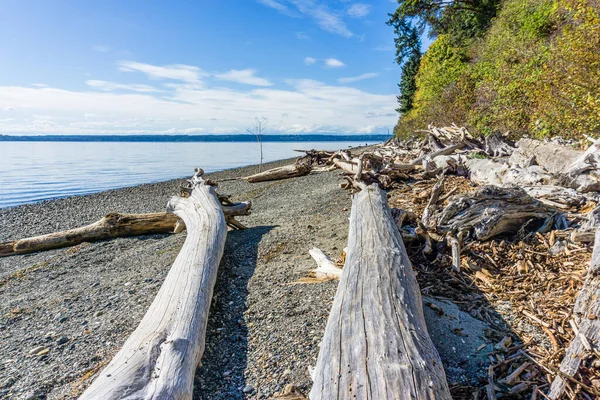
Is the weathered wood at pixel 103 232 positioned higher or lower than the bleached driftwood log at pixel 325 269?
lower

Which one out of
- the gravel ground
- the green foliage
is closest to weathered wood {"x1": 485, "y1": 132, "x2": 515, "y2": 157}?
the gravel ground

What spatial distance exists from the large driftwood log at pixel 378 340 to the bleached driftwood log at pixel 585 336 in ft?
2.29

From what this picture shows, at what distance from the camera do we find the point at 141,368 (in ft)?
7.46

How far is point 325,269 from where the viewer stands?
4.04m

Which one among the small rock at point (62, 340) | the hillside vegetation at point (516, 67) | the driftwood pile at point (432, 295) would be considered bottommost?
the small rock at point (62, 340)

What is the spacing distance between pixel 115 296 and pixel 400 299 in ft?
11.3

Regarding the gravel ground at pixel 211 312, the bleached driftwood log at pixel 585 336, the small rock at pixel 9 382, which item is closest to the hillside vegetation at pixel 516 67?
the gravel ground at pixel 211 312

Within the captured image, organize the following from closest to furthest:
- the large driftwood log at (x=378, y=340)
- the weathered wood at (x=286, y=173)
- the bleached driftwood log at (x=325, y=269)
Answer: the large driftwood log at (x=378, y=340) < the bleached driftwood log at (x=325, y=269) < the weathered wood at (x=286, y=173)

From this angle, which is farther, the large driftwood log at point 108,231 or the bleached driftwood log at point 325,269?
the large driftwood log at point 108,231

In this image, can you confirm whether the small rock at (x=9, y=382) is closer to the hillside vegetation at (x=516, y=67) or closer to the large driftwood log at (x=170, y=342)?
the large driftwood log at (x=170, y=342)

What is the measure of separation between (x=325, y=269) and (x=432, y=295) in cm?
121

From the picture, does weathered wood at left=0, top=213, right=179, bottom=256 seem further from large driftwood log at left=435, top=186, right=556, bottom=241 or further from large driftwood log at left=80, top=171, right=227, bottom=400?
large driftwood log at left=435, top=186, right=556, bottom=241

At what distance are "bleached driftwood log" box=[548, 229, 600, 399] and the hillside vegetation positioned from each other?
275 inches

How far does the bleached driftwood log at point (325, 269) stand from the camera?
12.6 ft
